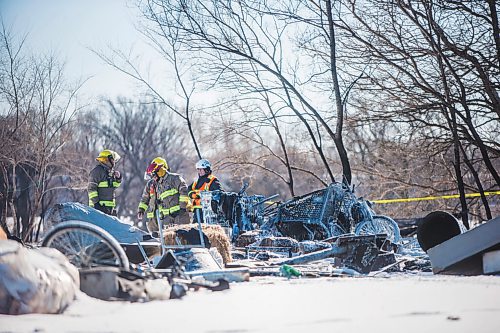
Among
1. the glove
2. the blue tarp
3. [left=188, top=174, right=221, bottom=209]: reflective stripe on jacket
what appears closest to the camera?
the blue tarp

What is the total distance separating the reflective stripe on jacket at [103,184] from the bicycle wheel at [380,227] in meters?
4.84

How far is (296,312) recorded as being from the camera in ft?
17.3

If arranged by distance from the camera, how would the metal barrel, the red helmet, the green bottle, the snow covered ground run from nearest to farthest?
the snow covered ground → the green bottle → the metal barrel → the red helmet

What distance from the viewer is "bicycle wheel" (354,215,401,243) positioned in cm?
1345

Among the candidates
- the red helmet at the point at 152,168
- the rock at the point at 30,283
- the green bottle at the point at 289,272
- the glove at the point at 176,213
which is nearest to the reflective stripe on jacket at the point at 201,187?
the glove at the point at 176,213

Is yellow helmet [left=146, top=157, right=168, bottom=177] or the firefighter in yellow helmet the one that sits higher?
yellow helmet [left=146, top=157, right=168, bottom=177]

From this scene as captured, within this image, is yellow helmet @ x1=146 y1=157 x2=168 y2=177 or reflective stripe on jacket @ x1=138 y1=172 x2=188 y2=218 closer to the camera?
yellow helmet @ x1=146 y1=157 x2=168 y2=177

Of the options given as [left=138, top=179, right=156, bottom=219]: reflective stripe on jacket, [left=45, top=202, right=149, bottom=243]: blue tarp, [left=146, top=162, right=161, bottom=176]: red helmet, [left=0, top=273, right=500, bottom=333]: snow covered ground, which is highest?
[left=146, top=162, right=161, bottom=176]: red helmet

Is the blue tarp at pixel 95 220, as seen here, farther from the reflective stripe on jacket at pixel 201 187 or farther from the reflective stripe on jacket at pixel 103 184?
the reflective stripe on jacket at pixel 201 187

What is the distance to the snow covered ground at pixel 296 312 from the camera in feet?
15.2

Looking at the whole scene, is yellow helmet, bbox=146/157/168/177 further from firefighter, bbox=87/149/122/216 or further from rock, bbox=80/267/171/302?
rock, bbox=80/267/171/302

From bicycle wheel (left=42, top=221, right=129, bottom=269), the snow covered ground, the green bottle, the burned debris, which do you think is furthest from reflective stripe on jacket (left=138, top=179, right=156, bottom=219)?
the snow covered ground

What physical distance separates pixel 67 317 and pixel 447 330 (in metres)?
2.61

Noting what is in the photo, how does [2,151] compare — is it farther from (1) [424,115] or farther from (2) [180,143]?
(2) [180,143]
